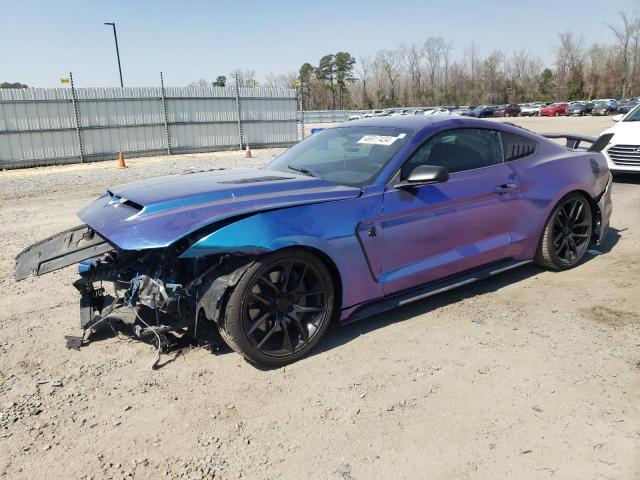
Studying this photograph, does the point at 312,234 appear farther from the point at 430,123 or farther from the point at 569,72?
the point at 569,72

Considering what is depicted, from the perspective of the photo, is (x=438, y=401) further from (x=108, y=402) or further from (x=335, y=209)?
(x=108, y=402)

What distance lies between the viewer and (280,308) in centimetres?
340

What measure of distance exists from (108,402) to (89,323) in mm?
766

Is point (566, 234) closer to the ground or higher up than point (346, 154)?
closer to the ground

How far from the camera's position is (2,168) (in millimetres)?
16625

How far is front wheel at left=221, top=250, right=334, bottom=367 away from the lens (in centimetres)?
321

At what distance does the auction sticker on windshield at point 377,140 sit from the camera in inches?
164

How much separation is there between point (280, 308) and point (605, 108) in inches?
2329

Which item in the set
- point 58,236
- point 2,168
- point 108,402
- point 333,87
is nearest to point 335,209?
point 108,402

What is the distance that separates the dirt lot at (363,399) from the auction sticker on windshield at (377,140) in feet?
4.64

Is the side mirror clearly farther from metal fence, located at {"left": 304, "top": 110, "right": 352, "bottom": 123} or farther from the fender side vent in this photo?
metal fence, located at {"left": 304, "top": 110, "right": 352, "bottom": 123}

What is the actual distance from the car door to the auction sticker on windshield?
25cm

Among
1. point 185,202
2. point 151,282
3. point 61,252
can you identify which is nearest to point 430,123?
point 185,202

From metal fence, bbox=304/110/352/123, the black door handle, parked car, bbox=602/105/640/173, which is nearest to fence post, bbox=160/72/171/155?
parked car, bbox=602/105/640/173
